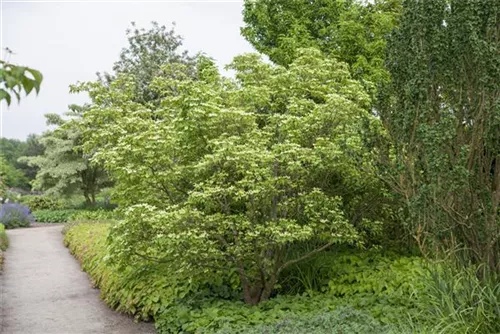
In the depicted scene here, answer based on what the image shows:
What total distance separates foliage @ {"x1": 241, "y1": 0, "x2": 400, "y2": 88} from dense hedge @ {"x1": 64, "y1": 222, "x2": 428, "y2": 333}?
5.66 meters

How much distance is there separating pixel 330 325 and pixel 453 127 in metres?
2.27

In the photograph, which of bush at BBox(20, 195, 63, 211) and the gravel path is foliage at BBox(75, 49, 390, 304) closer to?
the gravel path

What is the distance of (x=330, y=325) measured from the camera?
16.8 feet

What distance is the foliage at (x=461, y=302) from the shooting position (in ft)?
15.9

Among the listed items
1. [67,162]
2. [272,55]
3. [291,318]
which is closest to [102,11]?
[291,318]

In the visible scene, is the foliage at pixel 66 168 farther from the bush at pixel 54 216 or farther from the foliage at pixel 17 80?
the foliage at pixel 17 80

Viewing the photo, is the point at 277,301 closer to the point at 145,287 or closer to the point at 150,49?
the point at 145,287

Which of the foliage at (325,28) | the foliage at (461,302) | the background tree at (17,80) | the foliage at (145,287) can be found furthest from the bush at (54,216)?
the background tree at (17,80)

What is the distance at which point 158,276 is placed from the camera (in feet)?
25.3

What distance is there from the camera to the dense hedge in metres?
5.47

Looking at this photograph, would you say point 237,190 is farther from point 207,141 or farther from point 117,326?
point 117,326

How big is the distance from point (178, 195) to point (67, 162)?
52.1 feet

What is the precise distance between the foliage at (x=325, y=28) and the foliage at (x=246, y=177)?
4.92m

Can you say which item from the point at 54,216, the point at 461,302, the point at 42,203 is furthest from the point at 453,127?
the point at 42,203
